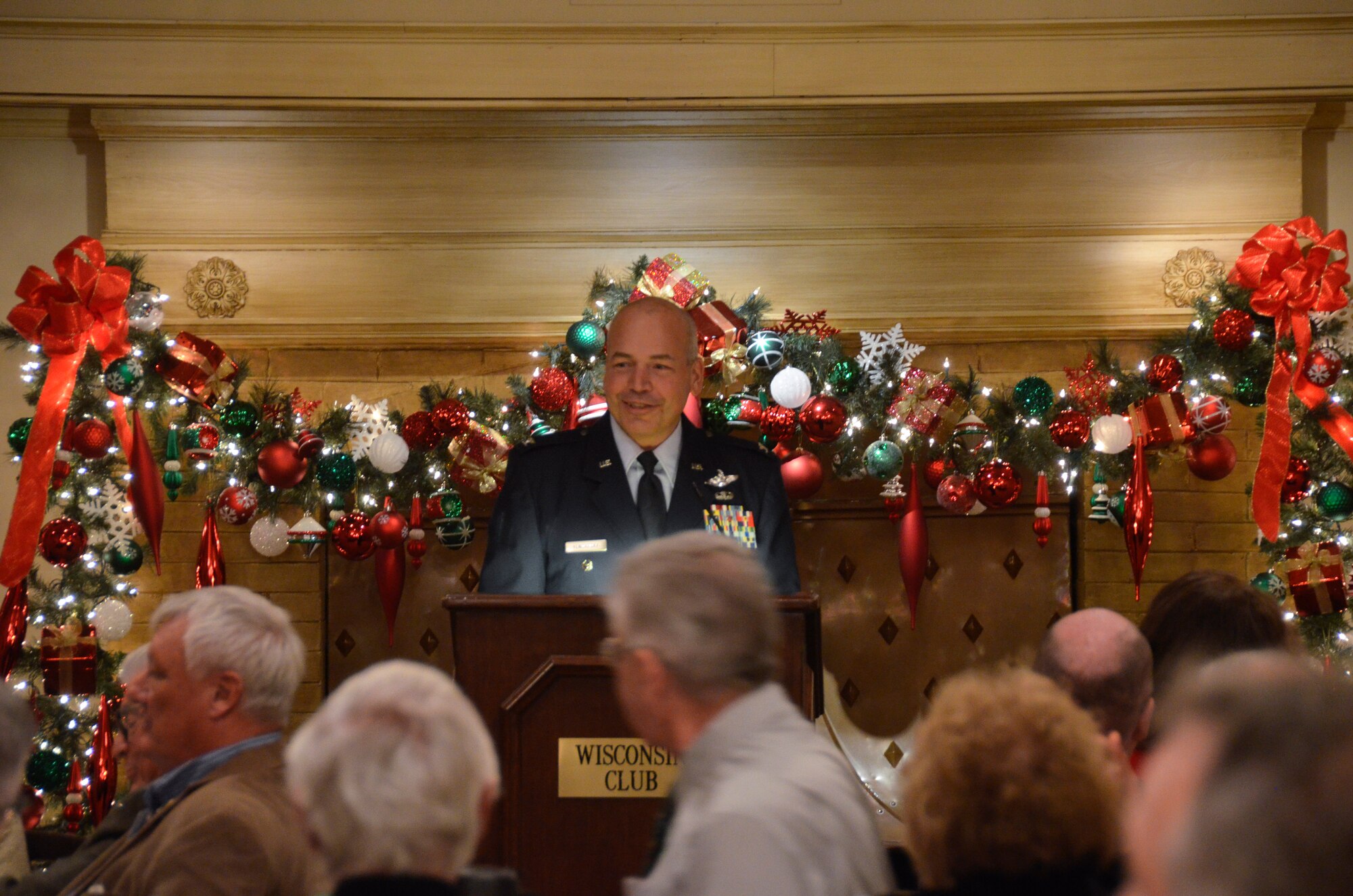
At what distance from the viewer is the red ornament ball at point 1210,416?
4609mm

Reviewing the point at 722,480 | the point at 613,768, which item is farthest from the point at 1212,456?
the point at 613,768

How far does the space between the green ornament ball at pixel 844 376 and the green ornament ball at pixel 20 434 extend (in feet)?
8.90

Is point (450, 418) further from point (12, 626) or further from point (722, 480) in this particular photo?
point (12, 626)

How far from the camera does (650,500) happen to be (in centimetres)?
353

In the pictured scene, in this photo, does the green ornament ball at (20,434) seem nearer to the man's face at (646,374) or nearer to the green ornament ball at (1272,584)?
the man's face at (646,374)

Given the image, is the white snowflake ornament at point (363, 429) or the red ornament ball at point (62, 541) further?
the white snowflake ornament at point (363, 429)

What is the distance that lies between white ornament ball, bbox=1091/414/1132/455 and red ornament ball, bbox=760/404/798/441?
3.38 ft

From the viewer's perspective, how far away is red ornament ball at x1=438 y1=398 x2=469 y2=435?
15.2ft

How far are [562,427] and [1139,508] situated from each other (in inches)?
77.9

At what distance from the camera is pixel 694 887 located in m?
1.68

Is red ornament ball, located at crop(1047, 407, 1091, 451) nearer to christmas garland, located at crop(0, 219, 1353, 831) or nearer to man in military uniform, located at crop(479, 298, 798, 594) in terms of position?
christmas garland, located at crop(0, 219, 1353, 831)

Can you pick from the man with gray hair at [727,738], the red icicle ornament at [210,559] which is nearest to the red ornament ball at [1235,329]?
the man with gray hair at [727,738]

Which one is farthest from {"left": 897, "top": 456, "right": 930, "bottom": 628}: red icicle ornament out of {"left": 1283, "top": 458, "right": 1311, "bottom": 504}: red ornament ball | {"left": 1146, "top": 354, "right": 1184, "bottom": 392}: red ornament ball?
{"left": 1283, "top": 458, "right": 1311, "bottom": 504}: red ornament ball

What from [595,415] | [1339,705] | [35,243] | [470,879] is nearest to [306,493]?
[595,415]
